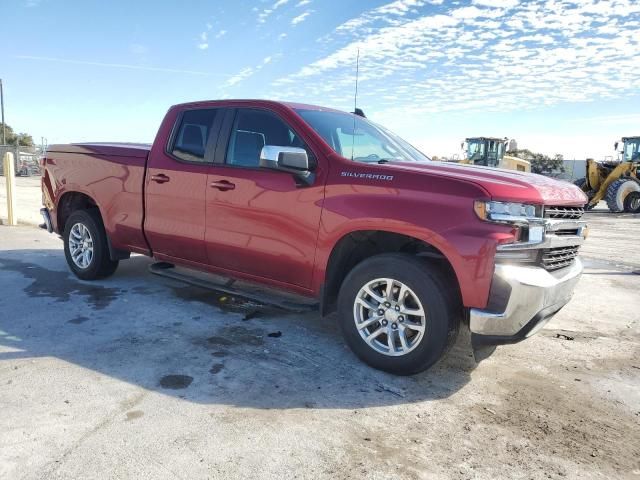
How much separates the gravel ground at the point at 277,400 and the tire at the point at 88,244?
0.64 metres

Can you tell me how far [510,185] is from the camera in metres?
3.31

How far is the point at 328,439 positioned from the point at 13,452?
5.33 ft

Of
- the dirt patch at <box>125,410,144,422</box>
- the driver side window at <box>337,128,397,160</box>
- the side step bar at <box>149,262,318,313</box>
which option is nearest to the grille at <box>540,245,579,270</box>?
the driver side window at <box>337,128,397,160</box>

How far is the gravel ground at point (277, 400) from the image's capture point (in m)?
2.57

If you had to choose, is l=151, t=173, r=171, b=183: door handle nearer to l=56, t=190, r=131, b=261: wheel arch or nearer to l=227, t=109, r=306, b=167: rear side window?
l=227, t=109, r=306, b=167: rear side window

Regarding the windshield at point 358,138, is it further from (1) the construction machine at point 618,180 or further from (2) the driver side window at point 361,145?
(1) the construction machine at point 618,180

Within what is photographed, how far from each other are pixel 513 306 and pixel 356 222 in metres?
1.19

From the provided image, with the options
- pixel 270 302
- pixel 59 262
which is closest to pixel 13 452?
pixel 270 302

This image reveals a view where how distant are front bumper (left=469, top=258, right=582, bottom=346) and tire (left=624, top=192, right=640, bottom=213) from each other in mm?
18699

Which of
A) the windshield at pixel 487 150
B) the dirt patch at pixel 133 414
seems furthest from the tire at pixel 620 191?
the dirt patch at pixel 133 414

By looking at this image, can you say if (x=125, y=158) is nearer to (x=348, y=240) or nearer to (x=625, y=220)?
(x=348, y=240)

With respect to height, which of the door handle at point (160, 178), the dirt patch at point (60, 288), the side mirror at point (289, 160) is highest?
the side mirror at point (289, 160)

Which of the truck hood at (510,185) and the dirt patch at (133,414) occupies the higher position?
the truck hood at (510,185)

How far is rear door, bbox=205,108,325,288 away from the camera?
155 inches
